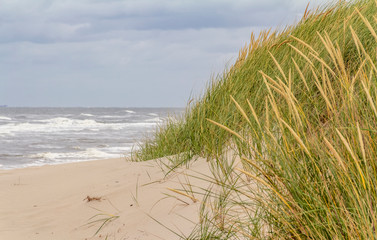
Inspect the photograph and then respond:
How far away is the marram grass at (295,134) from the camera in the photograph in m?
1.68

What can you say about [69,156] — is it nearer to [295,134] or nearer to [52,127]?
[295,134]

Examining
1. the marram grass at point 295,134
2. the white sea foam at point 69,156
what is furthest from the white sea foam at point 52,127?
the marram grass at point 295,134

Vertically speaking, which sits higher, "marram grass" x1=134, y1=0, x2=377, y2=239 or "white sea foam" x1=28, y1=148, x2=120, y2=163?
"marram grass" x1=134, y1=0, x2=377, y2=239

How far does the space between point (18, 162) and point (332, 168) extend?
1001cm

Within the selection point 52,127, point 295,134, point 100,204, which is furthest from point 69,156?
point 52,127

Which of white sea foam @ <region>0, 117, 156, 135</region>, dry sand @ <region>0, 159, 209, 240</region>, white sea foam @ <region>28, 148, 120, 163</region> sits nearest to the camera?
dry sand @ <region>0, 159, 209, 240</region>

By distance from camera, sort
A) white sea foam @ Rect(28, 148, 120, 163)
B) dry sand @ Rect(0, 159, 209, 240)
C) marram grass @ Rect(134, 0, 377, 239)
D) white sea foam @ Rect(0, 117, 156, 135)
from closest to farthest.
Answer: marram grass @ Rect(134, 0, 377, 239) < dry sand @ Rect(0, 159, 209, 240) < white sea foam @ Rect(28, 148, 120, 163) < white sea foam @ Rect(0, 117, 156, 135)

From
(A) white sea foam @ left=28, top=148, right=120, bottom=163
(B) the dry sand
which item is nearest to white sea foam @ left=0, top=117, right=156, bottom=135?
(A) white sea foam @ left=28, top=148, right=120, bottom=163

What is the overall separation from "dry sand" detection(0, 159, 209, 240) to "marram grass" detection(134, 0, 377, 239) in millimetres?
316

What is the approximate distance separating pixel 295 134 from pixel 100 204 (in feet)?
10.7

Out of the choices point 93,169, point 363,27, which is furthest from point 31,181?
point 363,27

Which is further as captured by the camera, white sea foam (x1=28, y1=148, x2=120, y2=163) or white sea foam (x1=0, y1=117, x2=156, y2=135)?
white sea foam (x1=0, y1=117, x2=156, y2=135)

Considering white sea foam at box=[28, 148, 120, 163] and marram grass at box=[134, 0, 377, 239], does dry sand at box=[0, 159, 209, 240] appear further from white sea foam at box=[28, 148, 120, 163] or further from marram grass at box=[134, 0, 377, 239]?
A: white sea foam at box=[28, 148, 120, 163]

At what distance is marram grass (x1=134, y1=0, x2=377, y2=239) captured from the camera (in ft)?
5.52
